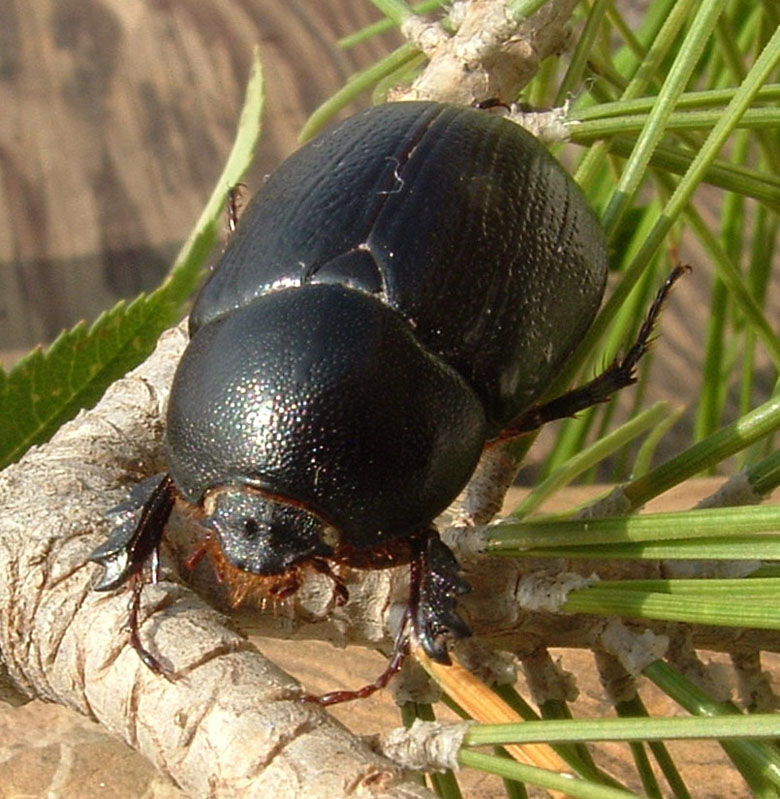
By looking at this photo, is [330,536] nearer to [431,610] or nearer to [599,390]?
[431,610]

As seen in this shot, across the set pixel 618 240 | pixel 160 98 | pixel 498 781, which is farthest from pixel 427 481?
pixel 160 98

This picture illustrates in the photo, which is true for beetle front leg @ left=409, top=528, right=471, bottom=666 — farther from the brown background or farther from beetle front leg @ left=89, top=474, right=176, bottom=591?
the brown background

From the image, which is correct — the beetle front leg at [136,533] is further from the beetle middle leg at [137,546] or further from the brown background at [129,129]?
the brown background at [129,129]

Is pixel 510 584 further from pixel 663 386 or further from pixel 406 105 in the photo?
pixel 663 386

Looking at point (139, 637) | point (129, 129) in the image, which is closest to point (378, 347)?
point (139, 637)

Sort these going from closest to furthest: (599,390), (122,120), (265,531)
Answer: (265,531) → (599,390) → (122,120)

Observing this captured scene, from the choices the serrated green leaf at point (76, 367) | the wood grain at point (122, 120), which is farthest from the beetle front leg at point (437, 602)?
the wood grain at point (122, 120)

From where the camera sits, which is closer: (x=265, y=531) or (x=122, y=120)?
(x=265, y=531)

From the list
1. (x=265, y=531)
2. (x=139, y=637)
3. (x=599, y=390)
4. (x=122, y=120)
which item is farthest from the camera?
(x=122, y=120)
